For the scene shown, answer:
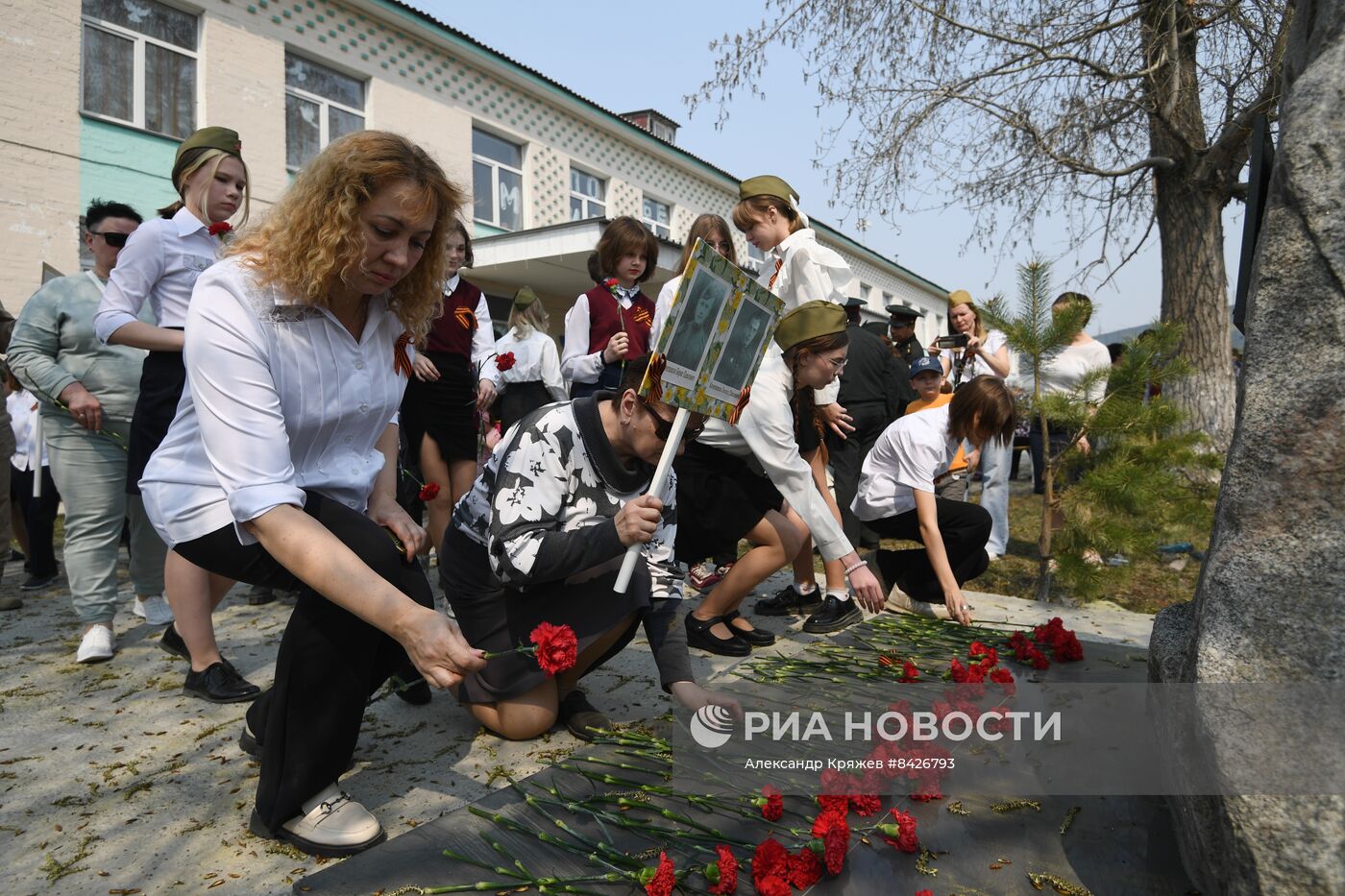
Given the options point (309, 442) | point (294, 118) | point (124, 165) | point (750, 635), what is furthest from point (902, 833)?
point (294, 118)

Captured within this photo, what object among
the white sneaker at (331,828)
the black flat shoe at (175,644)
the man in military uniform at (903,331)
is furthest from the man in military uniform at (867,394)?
the white sneaker at (331,828)

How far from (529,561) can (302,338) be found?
795mm

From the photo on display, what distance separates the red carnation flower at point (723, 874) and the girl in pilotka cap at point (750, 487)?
184 centimetres

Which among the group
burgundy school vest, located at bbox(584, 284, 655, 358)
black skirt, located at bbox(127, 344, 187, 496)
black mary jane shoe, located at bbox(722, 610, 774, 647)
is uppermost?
burgundy school vest, located at bbox(584, 284, 655, 358)

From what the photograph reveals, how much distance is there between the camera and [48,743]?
9.09ft

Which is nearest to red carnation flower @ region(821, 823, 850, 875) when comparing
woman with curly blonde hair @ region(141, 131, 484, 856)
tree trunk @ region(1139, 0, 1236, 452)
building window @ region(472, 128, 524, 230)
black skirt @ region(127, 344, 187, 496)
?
woman with curly blonde hair @ region(141, 131, 484, 856)

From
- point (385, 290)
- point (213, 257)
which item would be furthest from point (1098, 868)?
point (213, 257)

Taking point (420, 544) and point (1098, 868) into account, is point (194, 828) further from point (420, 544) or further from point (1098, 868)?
point (1098, 868)

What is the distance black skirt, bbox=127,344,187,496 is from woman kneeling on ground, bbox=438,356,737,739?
1.36 metres

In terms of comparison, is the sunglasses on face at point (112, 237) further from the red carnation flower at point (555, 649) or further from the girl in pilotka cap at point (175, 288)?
the red carnation flower at point (555, 649)

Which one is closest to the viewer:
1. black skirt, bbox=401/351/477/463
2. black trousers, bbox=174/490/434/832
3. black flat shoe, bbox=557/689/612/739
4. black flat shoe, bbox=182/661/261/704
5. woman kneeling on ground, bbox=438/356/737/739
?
black trousers, bbox=174/490/434/832

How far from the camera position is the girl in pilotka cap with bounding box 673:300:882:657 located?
11.9ft

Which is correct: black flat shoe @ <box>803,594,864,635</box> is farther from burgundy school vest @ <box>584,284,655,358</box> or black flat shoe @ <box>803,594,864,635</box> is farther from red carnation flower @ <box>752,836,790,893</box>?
red carnation flower @ <box>752,836,790,893</box>

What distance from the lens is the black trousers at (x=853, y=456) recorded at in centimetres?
518
